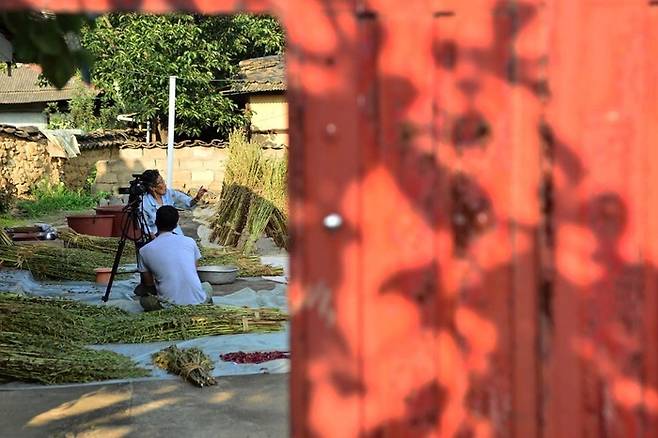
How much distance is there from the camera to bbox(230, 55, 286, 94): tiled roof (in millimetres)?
24688

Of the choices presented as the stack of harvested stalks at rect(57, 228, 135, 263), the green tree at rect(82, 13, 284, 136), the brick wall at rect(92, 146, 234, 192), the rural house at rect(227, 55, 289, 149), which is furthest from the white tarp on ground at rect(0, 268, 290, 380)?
the rural house at rect(227, 55, 289, 149)

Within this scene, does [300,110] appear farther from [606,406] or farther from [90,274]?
[90,274]

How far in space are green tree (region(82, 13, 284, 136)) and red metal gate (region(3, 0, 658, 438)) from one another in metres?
21.5

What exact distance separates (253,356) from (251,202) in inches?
264

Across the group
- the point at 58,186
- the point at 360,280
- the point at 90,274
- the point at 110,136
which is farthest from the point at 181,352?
the point at 110,136

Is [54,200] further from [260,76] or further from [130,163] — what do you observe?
[260,76]

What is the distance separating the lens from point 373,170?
2270mm

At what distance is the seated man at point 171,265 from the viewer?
7445mm

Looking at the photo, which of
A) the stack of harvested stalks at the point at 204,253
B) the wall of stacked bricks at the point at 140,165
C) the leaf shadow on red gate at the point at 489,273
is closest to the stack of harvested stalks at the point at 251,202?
the stack of harvested stalks at the point at 204,253

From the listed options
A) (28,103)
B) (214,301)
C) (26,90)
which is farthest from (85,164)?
(214,301)

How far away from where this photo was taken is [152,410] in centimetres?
497

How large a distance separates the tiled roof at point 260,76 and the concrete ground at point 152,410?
19.7 m

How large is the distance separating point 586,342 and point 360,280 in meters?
0.64

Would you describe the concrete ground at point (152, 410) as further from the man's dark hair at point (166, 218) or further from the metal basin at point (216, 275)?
the metal basin at point (216, 275)
